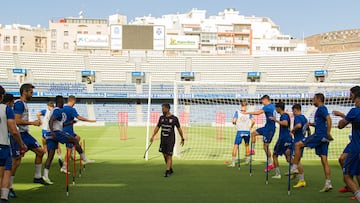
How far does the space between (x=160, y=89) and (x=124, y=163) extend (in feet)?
118

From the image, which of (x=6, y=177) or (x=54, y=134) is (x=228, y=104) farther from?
(x=6, y=177)

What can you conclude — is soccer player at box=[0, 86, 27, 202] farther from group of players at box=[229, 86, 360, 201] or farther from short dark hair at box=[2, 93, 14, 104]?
group of players at box=[229, 86, 360, 201]

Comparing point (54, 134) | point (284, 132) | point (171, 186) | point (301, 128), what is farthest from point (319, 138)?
point (54, 134)

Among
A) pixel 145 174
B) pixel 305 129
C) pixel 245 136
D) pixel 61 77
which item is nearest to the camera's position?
pixel 305 129

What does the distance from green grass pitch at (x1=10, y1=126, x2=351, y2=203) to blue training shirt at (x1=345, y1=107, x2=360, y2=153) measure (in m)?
1.40

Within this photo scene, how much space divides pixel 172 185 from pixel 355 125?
14.6 ft

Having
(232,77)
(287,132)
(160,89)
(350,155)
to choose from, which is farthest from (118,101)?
(350,155)

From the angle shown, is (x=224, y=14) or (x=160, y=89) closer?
(x=160, y=89)

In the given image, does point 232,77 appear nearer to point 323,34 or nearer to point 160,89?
point 160,89

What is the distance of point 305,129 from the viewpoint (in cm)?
1078

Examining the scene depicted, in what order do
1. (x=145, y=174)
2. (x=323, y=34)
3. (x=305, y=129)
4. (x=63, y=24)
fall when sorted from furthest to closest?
1. (x=323, y=34)
2. (x=63, y=24)
3. (x=145, y=174)
4. (x=305, y=129)

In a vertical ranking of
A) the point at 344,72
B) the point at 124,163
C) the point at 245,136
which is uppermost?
the point at 344,72

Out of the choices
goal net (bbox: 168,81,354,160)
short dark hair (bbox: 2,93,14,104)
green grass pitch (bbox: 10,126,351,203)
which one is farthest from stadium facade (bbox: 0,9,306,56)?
short dark hair (bbox: 2,93,14,104)

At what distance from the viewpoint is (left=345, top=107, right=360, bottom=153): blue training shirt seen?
7.78m
